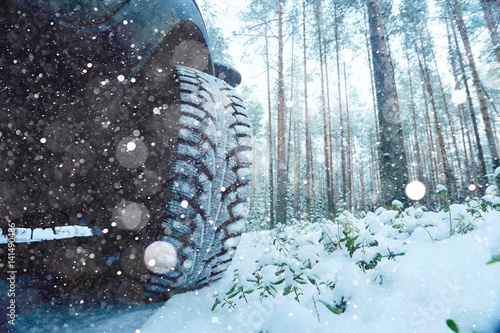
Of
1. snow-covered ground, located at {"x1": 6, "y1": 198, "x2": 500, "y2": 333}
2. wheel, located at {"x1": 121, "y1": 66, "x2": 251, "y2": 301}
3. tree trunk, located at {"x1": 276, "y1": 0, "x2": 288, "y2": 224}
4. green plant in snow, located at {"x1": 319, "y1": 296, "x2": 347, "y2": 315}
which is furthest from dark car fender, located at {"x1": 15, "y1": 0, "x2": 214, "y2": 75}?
tree trunk, located at {"x1": 276, "y1": 0, "x2": 288, "y2": 224}

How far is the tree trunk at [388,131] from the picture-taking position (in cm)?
463

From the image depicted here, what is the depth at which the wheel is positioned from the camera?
1306 mm

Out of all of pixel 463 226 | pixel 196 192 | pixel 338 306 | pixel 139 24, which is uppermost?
pixel 139 24

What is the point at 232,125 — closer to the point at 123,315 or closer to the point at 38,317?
the point at 123,315

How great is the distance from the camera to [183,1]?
162 cm

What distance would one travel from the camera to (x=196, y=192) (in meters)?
1.36

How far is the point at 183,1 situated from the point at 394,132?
4686mm

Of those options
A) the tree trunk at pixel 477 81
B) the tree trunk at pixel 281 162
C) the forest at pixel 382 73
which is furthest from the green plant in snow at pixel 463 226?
the tree trunk at pixel 477 81

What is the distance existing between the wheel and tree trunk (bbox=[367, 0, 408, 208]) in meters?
4.11

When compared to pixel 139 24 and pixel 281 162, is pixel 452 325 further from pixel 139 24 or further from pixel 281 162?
pixel 281 162

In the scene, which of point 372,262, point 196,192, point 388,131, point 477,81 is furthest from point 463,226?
point 477,81

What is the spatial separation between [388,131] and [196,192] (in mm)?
4756

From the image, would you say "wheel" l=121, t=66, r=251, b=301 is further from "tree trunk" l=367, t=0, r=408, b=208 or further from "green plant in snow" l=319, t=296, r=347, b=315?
"tree trunk" l=367, t=0, r=408, b=208

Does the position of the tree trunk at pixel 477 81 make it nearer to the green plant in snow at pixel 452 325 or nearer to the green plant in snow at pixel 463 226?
the green plant in snow at pixel 463 226
